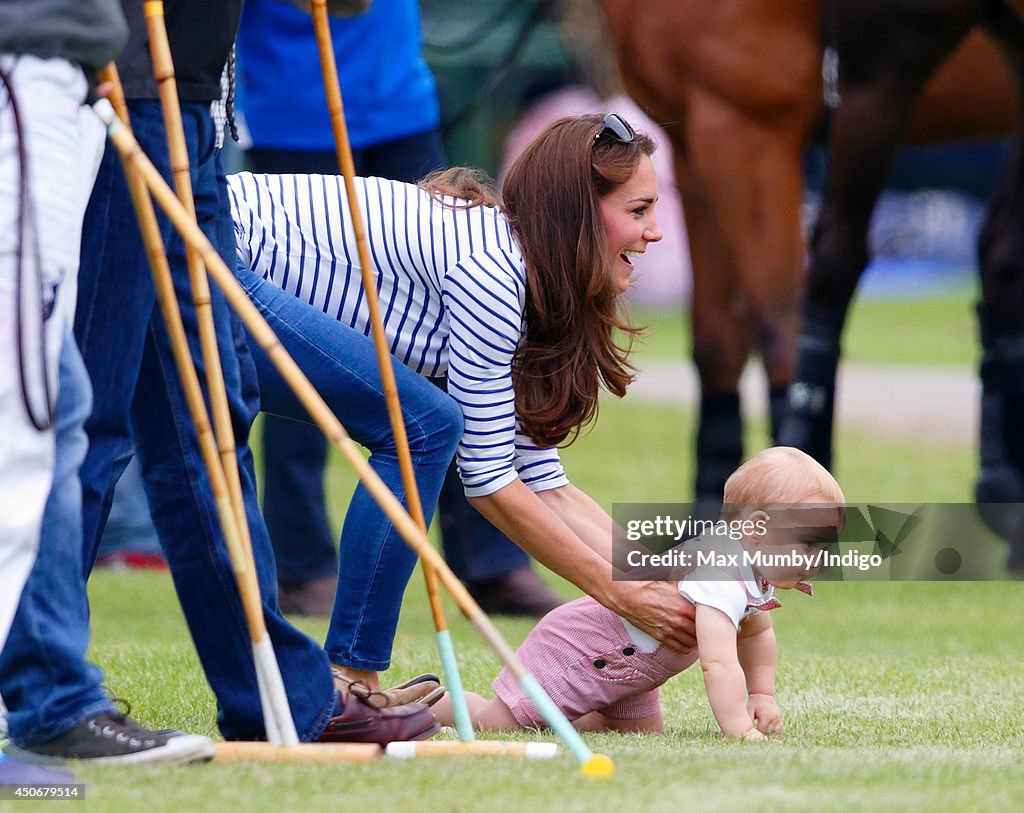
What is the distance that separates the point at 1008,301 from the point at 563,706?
113 inches

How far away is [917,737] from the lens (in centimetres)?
306

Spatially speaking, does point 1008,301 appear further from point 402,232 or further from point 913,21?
point 402,232

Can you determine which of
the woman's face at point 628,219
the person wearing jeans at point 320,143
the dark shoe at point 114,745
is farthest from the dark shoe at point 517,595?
the dark shoe at point 114,745

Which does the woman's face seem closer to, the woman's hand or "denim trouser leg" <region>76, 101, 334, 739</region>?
the woman's hand

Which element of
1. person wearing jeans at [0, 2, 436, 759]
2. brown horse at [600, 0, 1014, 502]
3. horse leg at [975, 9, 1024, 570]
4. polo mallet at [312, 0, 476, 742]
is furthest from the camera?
brown horse at [600, 0, 1014, 502]

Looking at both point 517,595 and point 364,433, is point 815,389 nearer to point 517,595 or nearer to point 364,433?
point 517,595

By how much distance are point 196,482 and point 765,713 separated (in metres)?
1.08

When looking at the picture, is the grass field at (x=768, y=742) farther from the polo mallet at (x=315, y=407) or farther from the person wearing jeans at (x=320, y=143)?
the person wearing jeans at (x=320, y=143)

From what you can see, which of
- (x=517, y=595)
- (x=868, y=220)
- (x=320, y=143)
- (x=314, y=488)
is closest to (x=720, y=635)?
(x=517, y=595)

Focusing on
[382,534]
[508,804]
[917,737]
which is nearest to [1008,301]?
[917,737]

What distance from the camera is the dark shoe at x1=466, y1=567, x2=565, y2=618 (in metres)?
4.98

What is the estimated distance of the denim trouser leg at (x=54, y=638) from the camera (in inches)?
96.6

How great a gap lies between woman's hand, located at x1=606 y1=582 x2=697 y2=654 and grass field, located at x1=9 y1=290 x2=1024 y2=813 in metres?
0.18

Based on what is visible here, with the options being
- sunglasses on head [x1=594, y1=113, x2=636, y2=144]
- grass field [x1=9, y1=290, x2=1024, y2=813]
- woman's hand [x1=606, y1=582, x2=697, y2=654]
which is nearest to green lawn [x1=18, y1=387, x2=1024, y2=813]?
grass field [x1=9, y1=290, x2=1024, y2=813]
